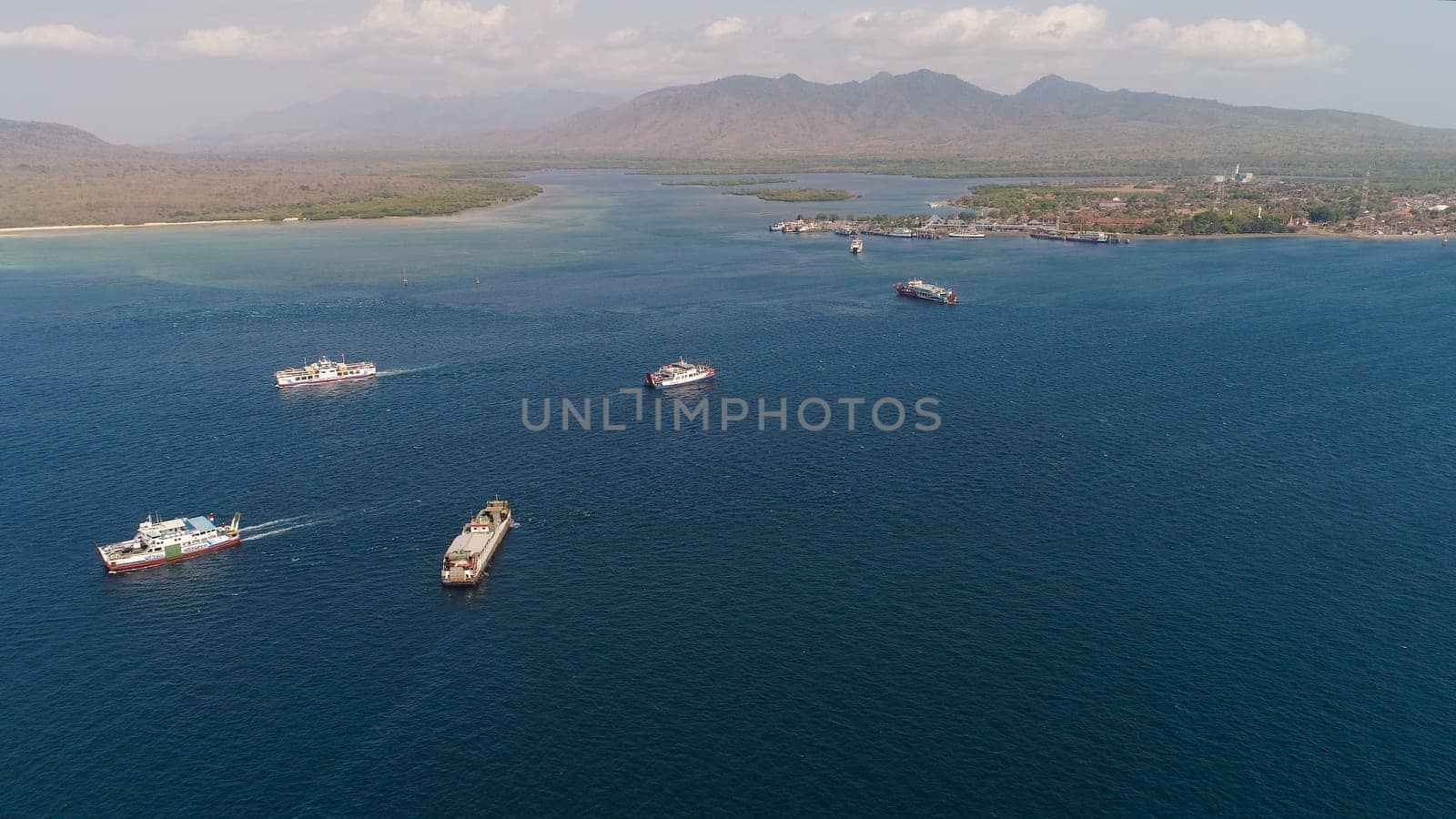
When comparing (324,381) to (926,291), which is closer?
(324,381)

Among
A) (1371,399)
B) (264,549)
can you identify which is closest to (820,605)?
(264,549)

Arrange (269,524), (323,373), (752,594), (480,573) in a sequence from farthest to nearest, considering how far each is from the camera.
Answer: (323,373)
(269,524)
(480,573)
(752,594)

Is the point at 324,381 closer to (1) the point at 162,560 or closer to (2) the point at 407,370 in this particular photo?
(2) the point at 407,370

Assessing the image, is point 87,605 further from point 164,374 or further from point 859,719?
point 164,374

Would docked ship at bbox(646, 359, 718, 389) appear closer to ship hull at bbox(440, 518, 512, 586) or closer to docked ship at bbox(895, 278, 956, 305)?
ship hull at bbox(440, 518, 512, 586)

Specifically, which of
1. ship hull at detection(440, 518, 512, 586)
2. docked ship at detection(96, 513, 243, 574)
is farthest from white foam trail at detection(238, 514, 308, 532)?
ship hull at detection(440, 518, 512, 586)

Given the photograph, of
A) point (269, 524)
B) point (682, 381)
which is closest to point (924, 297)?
point (682, 381)
